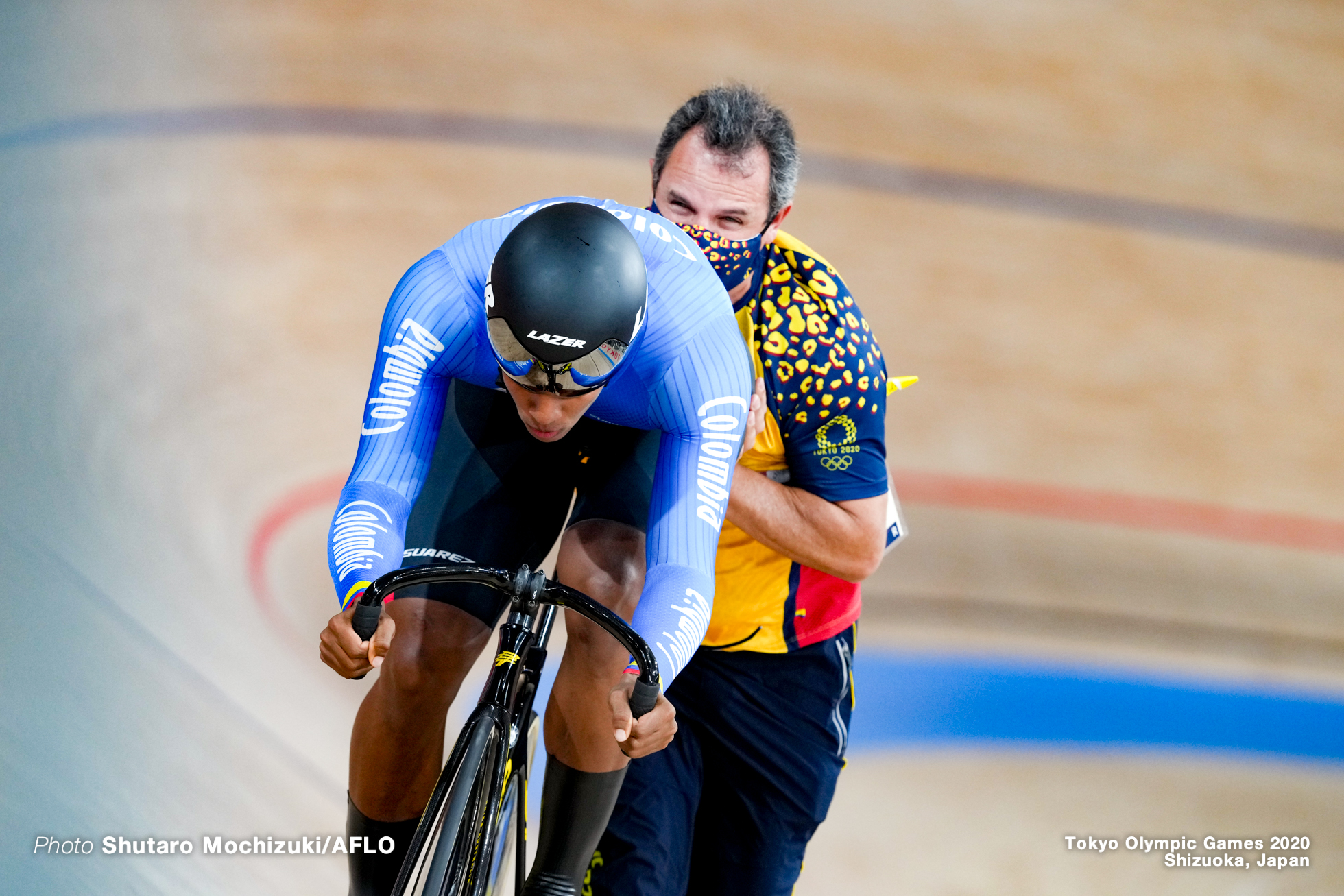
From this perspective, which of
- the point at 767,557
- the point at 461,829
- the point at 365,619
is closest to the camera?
the point at 365,619

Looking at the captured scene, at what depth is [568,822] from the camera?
1987 millimetres

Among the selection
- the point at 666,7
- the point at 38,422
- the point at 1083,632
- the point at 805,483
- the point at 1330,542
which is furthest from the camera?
the point at 666,7

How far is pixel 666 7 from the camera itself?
6.52m

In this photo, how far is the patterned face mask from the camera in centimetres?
221

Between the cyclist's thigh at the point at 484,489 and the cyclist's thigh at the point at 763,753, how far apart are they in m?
0.65

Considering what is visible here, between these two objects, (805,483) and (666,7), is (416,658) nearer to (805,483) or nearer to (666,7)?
(805,483)

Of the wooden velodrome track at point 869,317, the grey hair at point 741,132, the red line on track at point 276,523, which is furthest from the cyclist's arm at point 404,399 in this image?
the red line on track at point 276,523

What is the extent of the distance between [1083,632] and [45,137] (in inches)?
178

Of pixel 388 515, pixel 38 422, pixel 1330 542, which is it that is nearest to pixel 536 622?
pixel 388 515

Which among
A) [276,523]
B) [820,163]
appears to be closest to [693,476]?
[276,523]

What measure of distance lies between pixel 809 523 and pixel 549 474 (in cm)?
53

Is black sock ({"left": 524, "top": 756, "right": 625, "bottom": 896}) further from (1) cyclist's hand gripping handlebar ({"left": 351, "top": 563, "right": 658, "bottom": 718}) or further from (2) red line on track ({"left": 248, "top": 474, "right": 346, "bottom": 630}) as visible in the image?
(2) red line on track ({"left": 248, "top": 474, "right": 346, "bottom": 630})

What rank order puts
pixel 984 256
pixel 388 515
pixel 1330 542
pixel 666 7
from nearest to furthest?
1. pixel 388 515
2. pixel 1330 542
3. pixel 984 256
4. pixel 666 7

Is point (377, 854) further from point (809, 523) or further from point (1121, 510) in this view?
point (1121, 510)
